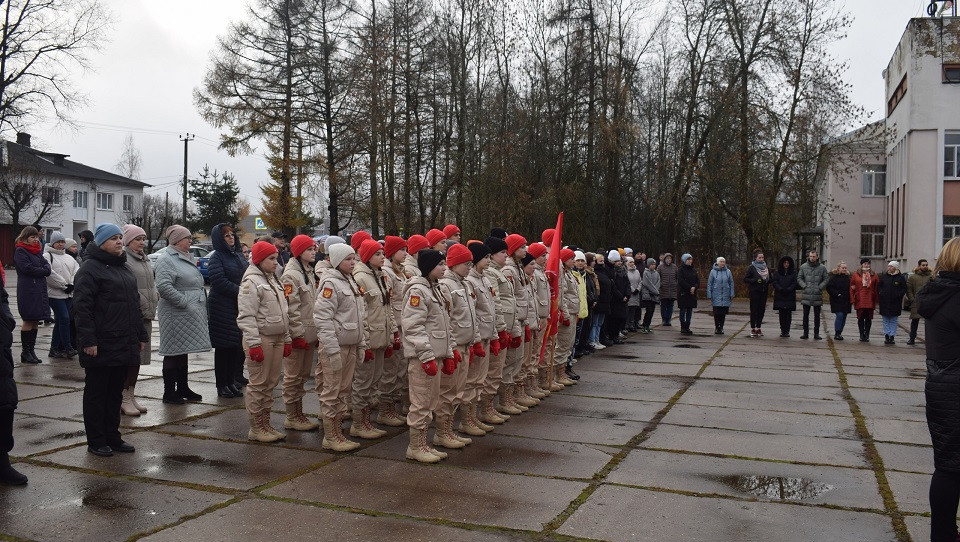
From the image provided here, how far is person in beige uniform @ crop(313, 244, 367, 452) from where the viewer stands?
755 centimetres

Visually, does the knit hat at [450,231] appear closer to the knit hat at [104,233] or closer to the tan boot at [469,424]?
the tan boot at [469,424]

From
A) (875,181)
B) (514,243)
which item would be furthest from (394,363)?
(875,181)

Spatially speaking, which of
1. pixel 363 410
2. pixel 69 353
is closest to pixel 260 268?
pixel 363 410

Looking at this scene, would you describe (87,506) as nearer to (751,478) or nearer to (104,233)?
(104,233)

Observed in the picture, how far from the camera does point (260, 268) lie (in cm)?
810

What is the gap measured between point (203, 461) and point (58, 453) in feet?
4.21

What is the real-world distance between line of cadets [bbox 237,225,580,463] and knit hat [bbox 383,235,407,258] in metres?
0.01

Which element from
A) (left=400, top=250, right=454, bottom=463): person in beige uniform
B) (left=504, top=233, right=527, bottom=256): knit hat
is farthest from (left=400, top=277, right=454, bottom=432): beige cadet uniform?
(left=504, top=233, right=527, bottom=256): knit hat

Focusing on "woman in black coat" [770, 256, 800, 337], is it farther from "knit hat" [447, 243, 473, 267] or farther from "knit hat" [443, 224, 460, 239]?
"knit hat" [447, 243, 473, 267]

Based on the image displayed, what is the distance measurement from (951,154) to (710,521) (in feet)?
125

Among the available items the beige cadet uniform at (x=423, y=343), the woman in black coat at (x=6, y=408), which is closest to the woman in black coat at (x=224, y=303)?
the beige cadet uniform at (x=423, y=343)

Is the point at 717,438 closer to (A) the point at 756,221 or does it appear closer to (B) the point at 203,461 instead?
(B) the point at 203,461

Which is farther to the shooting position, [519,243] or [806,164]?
[806,164]

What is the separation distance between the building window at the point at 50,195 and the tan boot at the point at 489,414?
55.5 m
